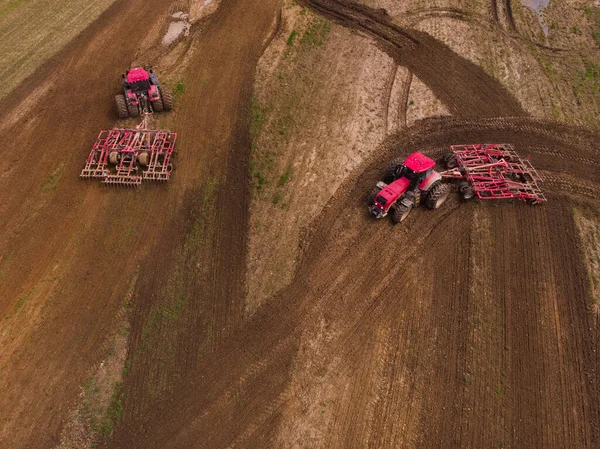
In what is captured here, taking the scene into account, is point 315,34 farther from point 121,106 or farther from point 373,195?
point 373,195

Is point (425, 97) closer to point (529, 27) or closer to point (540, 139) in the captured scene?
point (540, 139)

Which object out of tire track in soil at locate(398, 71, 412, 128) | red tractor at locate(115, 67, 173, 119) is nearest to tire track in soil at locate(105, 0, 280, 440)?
red tractor at locate(115, 67, 173, 119)

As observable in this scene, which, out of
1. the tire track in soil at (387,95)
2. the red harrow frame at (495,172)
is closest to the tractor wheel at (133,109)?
the tire track in soil at (387,95)

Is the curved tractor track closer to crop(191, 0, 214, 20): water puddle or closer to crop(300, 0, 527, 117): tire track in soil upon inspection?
crop(300, 0, 527, 117): tire track in soil

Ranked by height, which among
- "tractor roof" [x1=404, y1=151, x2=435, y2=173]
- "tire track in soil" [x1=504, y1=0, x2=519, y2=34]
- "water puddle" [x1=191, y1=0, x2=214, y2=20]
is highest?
"water puddle" [x1=191, y1=0, x2=214, y2=20]

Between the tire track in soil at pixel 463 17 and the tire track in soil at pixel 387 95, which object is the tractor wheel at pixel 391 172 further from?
the tire track in soil at pixel 463 17

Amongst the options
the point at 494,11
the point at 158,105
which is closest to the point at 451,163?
the point at 158,105

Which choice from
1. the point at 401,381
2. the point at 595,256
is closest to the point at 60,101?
the point at 401,381
